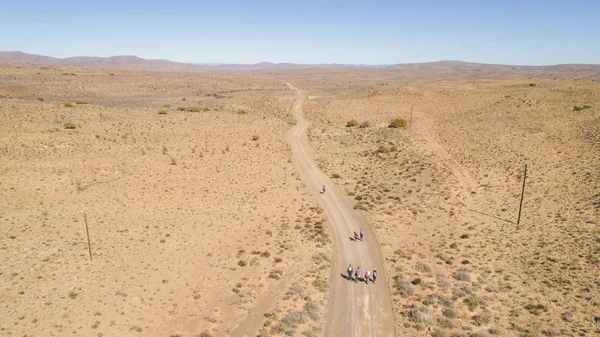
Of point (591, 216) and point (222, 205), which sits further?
point (222, 205)

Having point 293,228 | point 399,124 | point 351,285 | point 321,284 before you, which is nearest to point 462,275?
point 351,285

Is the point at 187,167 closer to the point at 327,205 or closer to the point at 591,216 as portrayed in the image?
the point at 327,205

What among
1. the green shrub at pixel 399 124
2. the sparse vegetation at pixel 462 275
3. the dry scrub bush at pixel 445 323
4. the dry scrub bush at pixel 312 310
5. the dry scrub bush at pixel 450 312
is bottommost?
the dry scrub bush at pixel 312 310

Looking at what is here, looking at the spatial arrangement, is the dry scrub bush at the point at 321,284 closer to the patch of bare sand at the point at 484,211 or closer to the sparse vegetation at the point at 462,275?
the patch of bare sand at the point at 484,211

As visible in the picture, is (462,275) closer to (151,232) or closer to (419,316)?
(419,316)

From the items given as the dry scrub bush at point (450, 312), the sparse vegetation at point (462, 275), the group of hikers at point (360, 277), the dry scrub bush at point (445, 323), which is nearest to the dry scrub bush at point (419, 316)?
the dry scrub bush at point (445, 323)

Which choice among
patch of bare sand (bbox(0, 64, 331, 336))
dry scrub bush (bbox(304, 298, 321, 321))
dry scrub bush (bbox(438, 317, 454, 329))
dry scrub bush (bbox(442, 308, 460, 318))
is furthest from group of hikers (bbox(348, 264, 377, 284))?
dry scrub bush (bbox(438, 317, 454, 329))

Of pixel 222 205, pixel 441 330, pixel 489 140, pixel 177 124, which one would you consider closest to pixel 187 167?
pixel 222 205
